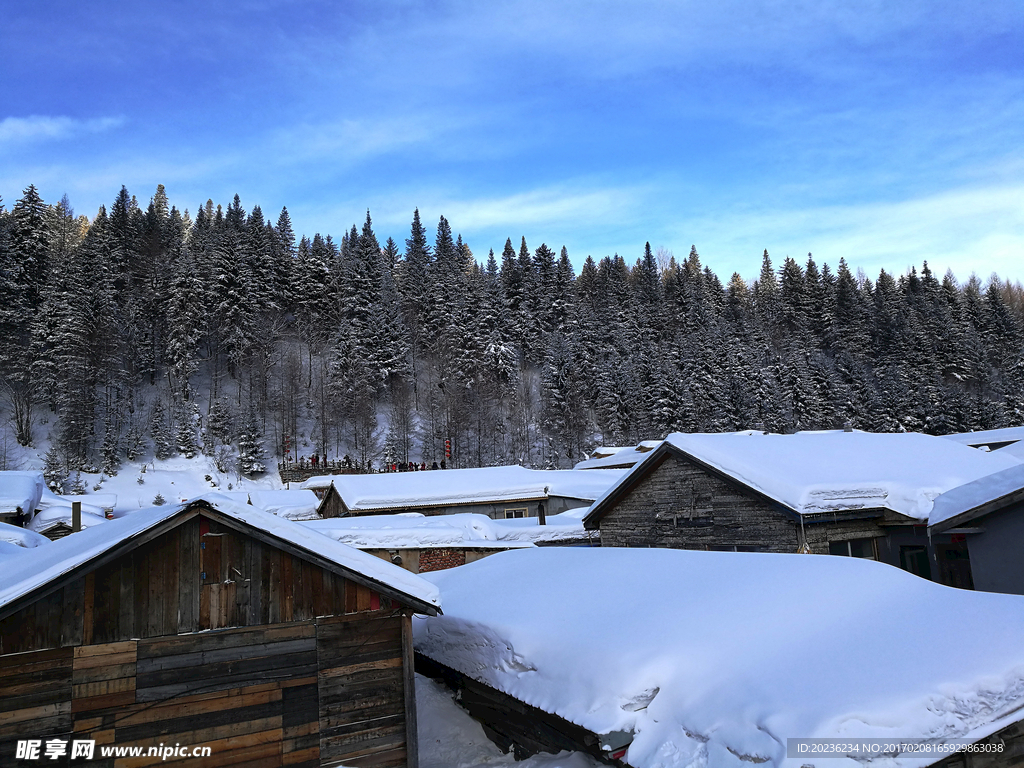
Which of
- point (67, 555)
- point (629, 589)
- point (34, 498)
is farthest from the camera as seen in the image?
point (34, 498)

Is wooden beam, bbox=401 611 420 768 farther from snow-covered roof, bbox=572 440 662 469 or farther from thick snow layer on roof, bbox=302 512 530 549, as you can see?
snow-covered roof, bbox=572 440 662 469

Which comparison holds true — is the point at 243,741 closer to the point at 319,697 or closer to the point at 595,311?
the point at 319,697

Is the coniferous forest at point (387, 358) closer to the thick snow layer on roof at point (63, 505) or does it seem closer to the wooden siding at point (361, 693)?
the thick snow layer on roof at point (63, 505)

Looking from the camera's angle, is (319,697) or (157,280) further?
(157,280)

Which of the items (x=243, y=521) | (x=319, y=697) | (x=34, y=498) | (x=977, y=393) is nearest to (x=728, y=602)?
(x=319, y=697)

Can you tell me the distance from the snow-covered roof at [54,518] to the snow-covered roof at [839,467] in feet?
88.2

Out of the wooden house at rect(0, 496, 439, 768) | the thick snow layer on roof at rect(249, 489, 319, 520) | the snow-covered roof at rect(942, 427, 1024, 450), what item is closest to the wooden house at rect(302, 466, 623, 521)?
the thick snow layer on roof at rect(249, 489, 319, 520)

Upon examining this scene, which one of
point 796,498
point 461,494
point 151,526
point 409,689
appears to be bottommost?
point 409,689

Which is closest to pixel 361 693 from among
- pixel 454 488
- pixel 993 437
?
pixel 454 488

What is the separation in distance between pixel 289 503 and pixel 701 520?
25497 millimetres

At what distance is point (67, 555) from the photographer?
8.51m

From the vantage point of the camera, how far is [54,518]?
3095 cm

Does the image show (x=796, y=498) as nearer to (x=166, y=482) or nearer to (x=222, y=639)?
(x=222, y=639)

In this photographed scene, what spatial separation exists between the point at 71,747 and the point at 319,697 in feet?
10.1
